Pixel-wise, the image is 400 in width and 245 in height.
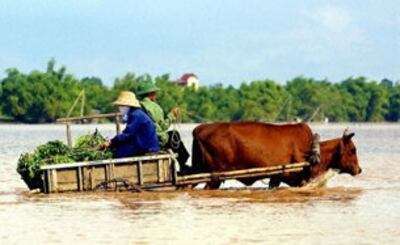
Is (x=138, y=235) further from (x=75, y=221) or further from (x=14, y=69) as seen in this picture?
(x=14, y=69)

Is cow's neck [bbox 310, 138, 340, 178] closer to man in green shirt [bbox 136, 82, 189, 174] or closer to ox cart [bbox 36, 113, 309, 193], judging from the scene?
ox cart [bbox 36, 113, 309, 193]

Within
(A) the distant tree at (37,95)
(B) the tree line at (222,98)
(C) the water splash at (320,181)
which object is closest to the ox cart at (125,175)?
(C) the water splash at (320,181)

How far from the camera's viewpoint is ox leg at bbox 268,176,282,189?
18.5 meters

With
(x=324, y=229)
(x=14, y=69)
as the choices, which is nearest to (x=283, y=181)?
(x=324, y=229)

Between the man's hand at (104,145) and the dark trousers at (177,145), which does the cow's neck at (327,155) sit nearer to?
the dark trousers at (177,145)

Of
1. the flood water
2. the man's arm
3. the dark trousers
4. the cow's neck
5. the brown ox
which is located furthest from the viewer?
the cow's neck

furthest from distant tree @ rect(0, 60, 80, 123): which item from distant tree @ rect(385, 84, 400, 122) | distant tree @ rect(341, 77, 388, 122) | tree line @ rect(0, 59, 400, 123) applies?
distant tree @ rect(385, 84, 400, 122)

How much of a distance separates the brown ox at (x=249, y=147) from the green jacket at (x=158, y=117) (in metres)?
0.48

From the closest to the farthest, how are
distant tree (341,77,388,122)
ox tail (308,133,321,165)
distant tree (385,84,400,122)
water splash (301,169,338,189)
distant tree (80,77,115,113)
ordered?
ox tail (308,133,321,165)
water splash (301,169,338,189)
distant tree (80,77,115,113)
distant tree (341,77,388,122)
distant tree (385,84,400,122)

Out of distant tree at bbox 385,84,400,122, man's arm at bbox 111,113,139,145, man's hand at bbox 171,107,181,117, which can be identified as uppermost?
man's hand at bbox 171,107,181,117

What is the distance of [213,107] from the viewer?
13250cm

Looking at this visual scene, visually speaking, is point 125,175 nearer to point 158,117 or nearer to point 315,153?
point 158,117

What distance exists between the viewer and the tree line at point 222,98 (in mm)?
118062

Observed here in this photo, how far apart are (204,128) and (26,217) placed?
4083 mm
